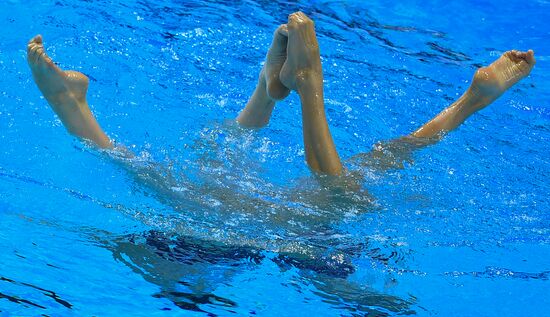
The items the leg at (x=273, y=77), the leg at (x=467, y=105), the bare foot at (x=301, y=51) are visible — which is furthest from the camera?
the leg at (x=467, y=105)

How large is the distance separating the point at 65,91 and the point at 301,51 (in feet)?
3.20

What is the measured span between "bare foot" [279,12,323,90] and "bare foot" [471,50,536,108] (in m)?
0.90

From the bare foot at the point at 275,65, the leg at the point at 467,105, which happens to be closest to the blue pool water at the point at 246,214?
the leg at the point at 467,105

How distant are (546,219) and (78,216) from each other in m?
2.03

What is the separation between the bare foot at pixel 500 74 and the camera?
3.56 meters

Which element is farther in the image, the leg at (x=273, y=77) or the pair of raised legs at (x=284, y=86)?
the leg at (x=273, y=77)

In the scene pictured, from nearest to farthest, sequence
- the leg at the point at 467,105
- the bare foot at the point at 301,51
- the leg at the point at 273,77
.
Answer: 1. the bare foot at the point at 301,51
2. the leg at the point at 273,77
3. the leg at the point at 467,105

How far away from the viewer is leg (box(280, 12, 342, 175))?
3039mm

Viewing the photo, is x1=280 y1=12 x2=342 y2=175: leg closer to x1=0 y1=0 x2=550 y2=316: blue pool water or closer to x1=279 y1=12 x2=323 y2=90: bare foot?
x1=279 y1=12 x2=323 y2=90: bare foot

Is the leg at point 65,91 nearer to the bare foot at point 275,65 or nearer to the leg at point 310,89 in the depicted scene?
the bare foot at point 275,65

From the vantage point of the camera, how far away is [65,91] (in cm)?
317

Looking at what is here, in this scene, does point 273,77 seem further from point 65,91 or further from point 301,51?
point 65,91

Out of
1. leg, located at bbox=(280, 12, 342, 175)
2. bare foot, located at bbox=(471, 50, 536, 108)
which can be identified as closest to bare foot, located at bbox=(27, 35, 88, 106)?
leg, located at bbox=(280, 12, 342, 175)

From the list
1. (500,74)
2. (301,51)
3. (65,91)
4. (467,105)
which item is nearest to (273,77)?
(301,51)
